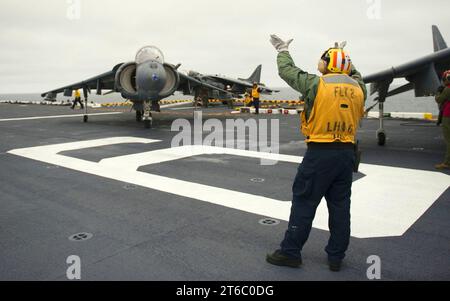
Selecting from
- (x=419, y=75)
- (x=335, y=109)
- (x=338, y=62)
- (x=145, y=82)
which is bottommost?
(x=335, y=109)

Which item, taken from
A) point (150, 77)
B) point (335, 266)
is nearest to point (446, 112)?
point (335, 266)

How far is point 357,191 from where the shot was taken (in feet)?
19.8

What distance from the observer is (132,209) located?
17.1 feet

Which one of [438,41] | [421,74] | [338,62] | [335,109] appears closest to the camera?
[335,109]

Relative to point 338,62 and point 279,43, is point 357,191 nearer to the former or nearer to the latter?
point 338,62

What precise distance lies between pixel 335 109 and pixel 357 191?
3.09m

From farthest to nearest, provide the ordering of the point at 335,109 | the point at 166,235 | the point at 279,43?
the point at 166,235
the point at 279,43
the point at 335,109

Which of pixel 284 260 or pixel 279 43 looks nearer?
pixel 284 260

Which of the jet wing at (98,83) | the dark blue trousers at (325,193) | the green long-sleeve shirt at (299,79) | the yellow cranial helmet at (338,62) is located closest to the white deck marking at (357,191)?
the dark blue trousers at (325,193)

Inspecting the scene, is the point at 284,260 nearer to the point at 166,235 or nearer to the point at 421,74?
the point at 166,235

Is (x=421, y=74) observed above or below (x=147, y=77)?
below
